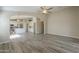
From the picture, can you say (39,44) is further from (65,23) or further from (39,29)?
(65,23)

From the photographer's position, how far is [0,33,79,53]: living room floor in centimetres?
243

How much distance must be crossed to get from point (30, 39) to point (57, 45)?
646mm

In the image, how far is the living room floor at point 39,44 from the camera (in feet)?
7.96

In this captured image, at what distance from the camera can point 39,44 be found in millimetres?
2510

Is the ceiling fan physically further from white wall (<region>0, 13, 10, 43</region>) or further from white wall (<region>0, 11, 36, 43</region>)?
white wall (<region>0, 13, 10, 43</region>)

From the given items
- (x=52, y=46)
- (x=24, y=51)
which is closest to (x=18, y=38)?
(x=24, y=51)

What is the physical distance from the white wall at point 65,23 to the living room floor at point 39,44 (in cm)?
15

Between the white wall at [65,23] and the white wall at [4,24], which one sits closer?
the white wall at [4,24]

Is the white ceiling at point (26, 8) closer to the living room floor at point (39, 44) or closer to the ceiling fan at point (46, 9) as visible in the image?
the ceiling fan at point (46, 9)

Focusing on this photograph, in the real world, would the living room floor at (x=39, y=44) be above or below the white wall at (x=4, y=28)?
below

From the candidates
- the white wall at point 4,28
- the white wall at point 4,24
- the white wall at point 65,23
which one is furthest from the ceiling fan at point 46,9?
the white wall at point 4,28

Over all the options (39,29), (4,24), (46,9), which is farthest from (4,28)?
(46,9)

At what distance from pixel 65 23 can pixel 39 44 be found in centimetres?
81

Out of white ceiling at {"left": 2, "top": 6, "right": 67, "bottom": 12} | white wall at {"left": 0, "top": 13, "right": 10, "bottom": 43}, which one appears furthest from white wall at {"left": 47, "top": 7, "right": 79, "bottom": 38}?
Result: white wall at {"left": 0, "top": 13, "right": 10, "bottom": 43}
